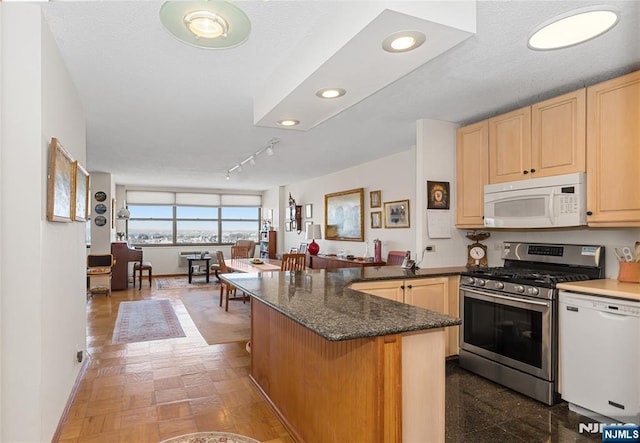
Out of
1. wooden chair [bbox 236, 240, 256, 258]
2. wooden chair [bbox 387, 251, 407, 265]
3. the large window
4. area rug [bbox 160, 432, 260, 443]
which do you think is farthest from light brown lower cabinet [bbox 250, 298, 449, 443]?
the large window

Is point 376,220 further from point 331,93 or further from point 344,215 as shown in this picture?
point 331,93

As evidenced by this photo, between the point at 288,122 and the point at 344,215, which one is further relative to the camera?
the point at 344,215

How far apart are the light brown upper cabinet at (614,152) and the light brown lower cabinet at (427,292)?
119cm

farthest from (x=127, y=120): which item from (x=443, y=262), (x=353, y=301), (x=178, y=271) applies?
(x=178, y=271)

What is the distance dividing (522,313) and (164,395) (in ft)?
8.77

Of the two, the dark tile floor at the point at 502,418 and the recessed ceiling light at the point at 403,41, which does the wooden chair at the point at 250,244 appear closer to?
the dark tile floor at the point at 502,418

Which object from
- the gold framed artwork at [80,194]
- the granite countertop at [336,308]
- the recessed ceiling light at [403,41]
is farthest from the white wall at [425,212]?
the gold framed artwork at [80,194]

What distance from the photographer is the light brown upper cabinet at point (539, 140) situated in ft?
8.80

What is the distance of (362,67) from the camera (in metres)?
2.03

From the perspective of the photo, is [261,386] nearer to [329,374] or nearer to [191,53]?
[329,374]

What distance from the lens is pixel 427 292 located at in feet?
10.6

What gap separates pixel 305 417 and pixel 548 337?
1724mm

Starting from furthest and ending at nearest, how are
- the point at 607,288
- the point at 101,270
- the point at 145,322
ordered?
the point at 101,270 < the point at 145,322 < the point at 607,288

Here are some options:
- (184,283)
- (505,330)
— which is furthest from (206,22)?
(184,283)
